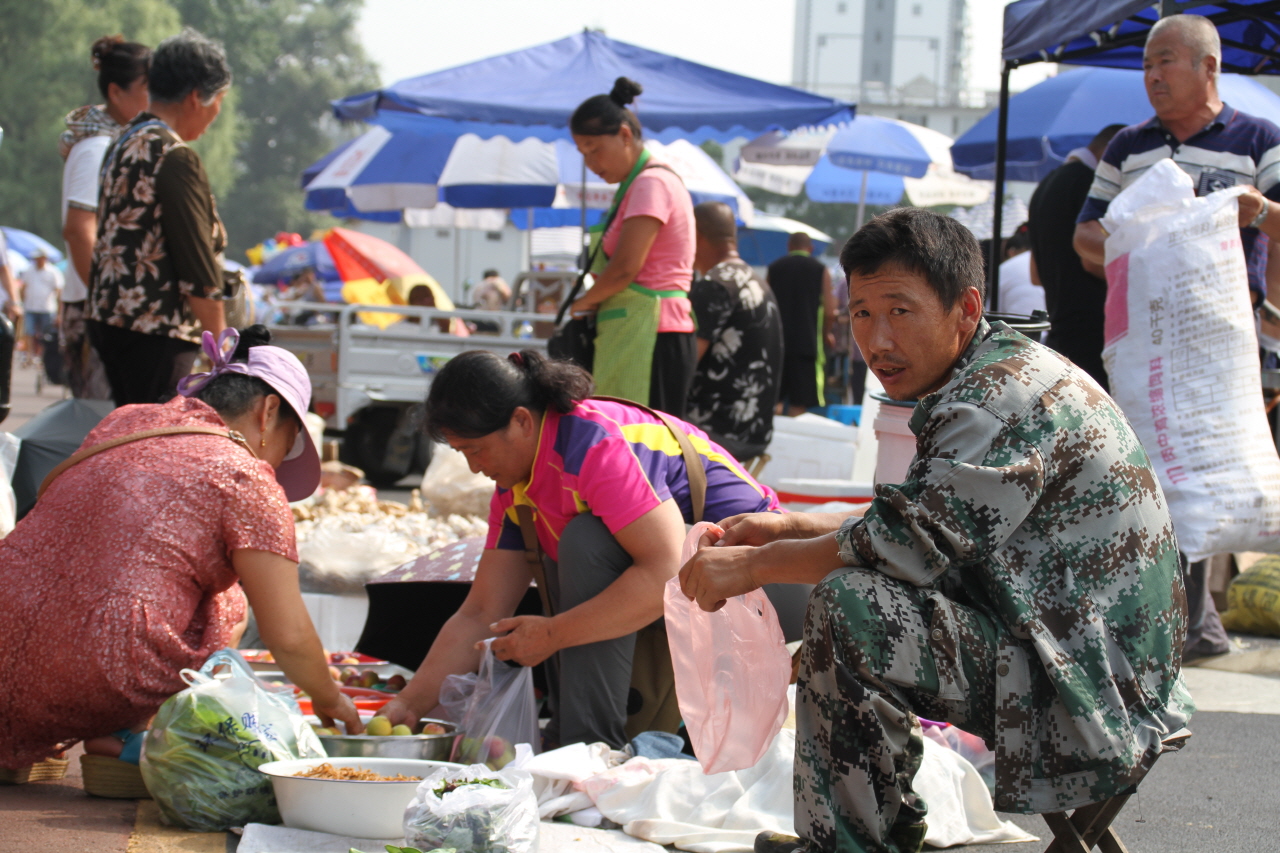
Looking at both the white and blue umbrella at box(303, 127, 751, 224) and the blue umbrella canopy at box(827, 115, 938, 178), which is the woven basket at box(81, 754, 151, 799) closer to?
the white and blue umbrella at box(303, 127, 751, 224)

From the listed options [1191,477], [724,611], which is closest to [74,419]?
[724,611]

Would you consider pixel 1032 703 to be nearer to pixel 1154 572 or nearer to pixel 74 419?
pixel 1154 572

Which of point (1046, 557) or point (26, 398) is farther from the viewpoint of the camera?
point (26, 398)

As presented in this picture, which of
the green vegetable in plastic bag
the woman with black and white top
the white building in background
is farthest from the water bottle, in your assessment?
the white building in background

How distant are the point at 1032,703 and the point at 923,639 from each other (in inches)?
7.4

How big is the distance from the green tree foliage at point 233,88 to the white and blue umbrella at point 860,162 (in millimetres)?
34014

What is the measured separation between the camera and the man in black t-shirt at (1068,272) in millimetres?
4316

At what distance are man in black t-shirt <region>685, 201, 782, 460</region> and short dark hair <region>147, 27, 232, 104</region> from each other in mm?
2282

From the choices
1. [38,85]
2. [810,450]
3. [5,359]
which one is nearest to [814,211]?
[38,85]

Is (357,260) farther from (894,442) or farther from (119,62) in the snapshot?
(894,442)

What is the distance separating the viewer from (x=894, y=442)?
3605mm

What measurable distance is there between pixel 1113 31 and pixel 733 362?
7.24 feet

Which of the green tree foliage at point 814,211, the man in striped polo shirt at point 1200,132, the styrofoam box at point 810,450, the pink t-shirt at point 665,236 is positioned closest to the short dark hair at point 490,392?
the pink t-shirt at point 665,236

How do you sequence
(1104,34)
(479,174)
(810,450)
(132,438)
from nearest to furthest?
1. (132,438)
2. (1104,34)
3. (810,450)
4. (479,174)
